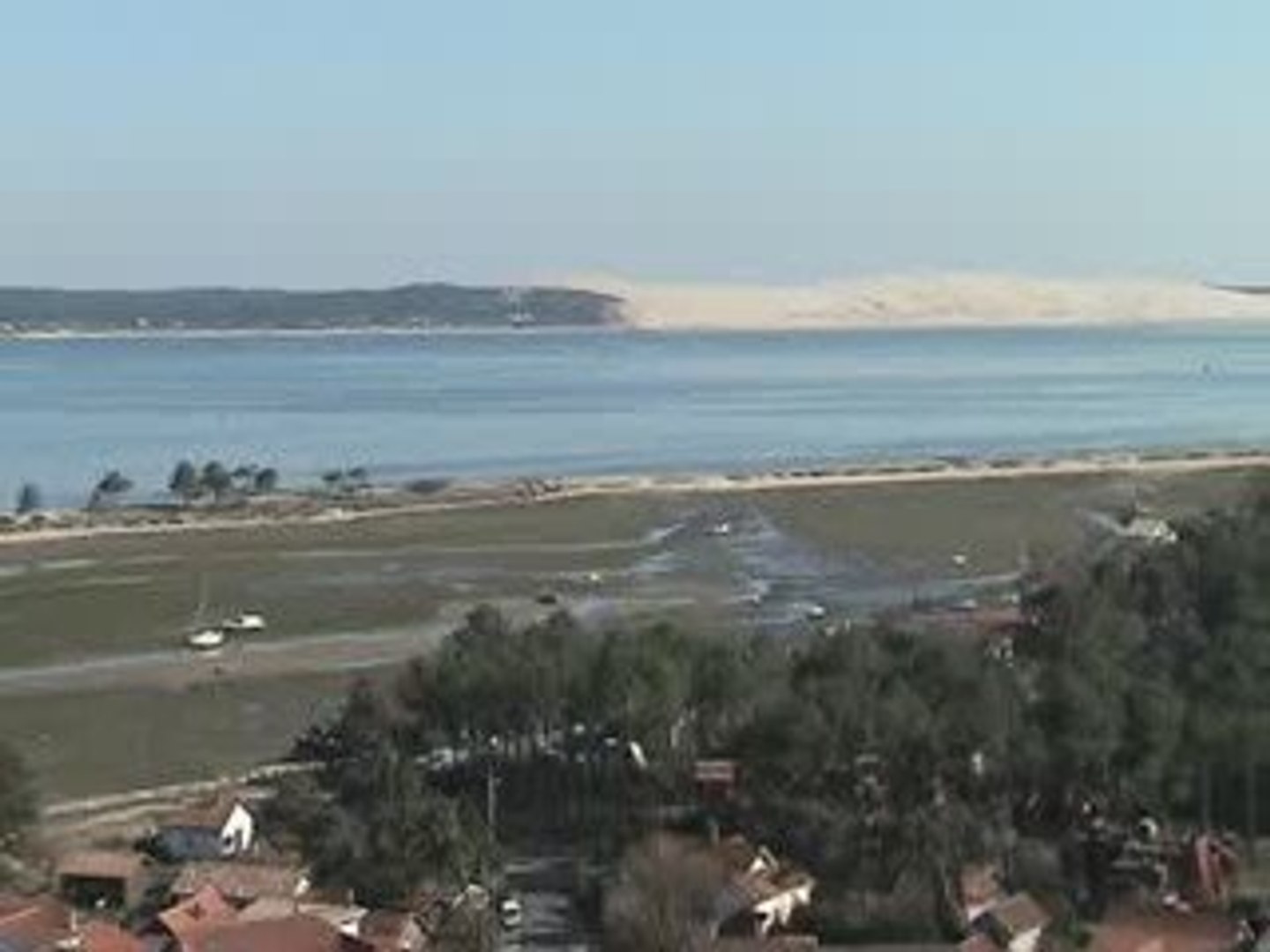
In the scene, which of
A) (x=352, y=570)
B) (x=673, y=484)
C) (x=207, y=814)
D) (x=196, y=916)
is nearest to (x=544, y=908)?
(x=196, y=916)

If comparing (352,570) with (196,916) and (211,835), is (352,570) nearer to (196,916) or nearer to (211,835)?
(211,835)

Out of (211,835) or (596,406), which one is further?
(596,406)

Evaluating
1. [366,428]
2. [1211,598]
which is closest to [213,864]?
[1211,598]

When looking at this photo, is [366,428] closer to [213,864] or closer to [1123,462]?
[1123,462]

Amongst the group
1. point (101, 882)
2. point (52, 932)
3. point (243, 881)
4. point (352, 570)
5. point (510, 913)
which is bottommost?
point (352, 570)

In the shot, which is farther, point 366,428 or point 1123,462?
point 366,428

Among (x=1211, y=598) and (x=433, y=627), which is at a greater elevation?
(x=1211, y=598)
